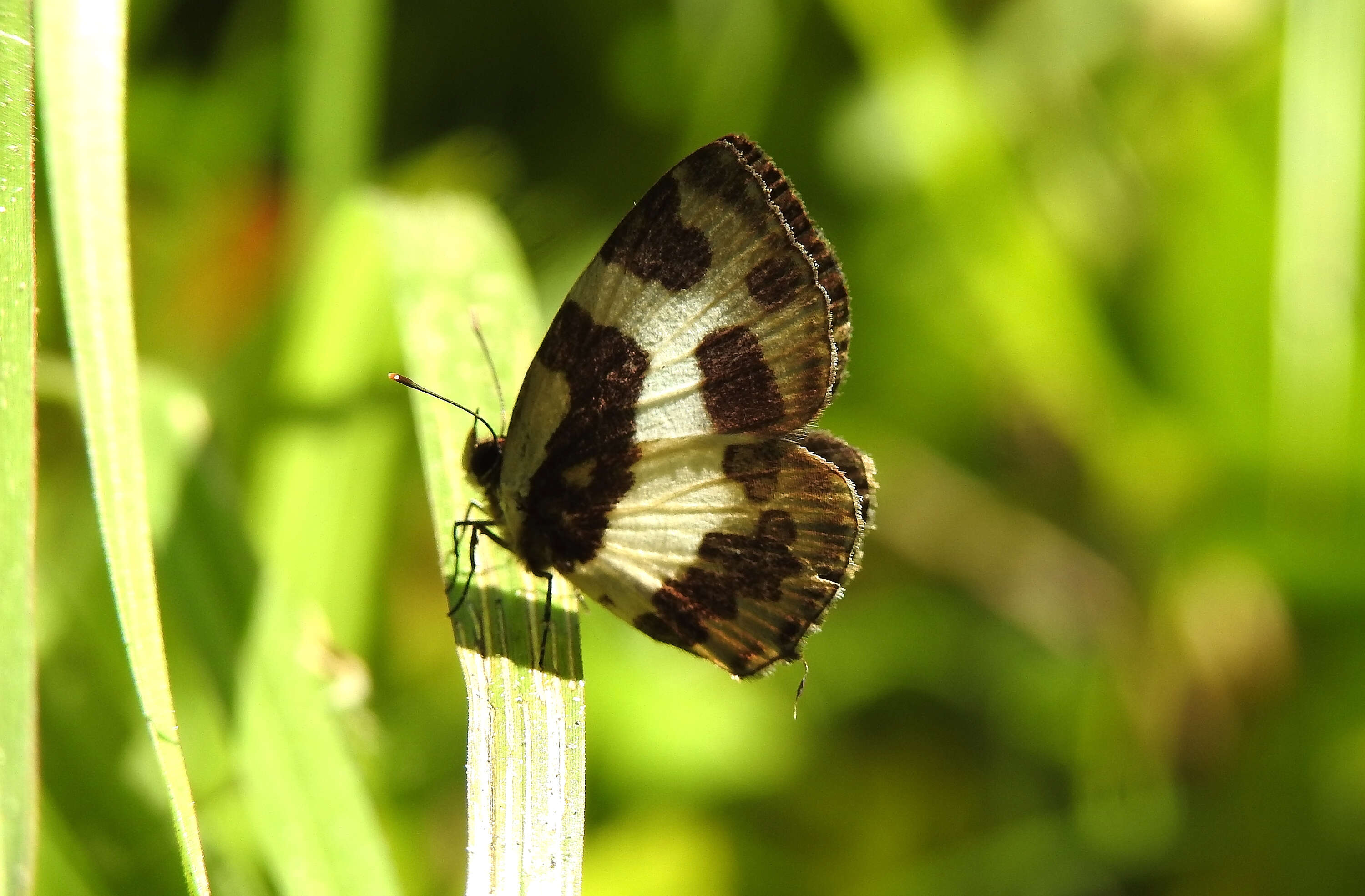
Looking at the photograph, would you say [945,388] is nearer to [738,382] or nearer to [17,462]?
[738,382]

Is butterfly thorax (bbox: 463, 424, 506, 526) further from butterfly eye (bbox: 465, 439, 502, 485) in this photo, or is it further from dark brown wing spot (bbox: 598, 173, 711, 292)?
dark brown wing spot (bbox: 598, 173, 711, 292)

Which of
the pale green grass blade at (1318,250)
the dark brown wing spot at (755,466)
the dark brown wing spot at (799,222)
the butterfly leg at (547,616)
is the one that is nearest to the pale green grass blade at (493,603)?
the butterfly leg at (547,616)

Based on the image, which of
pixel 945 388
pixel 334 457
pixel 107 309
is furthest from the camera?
pixel 945 388

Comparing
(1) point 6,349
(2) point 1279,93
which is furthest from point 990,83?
(1) point 6,349

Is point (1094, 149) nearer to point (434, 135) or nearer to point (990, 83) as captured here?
point (990, 83)

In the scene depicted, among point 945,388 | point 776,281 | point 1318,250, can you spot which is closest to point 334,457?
point 776,281

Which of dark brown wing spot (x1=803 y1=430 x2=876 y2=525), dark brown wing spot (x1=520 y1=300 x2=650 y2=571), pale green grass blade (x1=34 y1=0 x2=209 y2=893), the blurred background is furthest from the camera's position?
the blurred background

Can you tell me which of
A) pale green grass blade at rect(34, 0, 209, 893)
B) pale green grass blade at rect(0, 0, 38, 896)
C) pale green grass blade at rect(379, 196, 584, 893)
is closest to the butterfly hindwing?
Answer: pale green grass blade at rect(379, 196, 584, 893)
